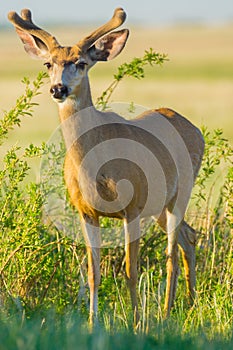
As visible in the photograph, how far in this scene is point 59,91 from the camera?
7.80 meters

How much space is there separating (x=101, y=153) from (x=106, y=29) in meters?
1.04

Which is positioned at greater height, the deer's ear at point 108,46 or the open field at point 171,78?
the open field at point 171,78

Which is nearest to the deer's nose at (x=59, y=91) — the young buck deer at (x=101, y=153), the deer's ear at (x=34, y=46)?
the young buck deer at (x=101, y=153)

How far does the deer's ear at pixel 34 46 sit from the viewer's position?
8.68 m

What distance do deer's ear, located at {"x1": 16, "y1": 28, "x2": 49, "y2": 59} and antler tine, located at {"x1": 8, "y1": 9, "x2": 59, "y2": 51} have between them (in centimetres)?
9

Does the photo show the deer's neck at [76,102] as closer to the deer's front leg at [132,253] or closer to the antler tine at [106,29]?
the antler tine at [106,29]

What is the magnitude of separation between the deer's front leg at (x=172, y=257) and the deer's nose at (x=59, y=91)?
2.49 metres

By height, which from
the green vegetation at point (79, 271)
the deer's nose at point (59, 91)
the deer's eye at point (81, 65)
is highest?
the deer's eye at point (81, 65)

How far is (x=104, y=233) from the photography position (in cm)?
965

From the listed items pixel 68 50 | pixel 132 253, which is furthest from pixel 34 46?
pixel 132 253

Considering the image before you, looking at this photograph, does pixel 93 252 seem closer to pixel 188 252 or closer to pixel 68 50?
pixel 188 252

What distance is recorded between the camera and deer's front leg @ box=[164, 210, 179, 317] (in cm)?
954

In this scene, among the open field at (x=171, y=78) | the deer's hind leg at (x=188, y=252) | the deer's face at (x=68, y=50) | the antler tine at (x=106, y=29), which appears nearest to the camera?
the deer's face at (x=68, y=50)

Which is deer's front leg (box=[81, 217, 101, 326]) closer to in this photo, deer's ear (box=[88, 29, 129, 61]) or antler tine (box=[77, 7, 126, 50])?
deer's ear (box=[88, 29, 129, 61])
